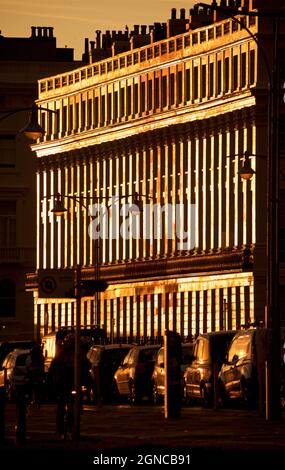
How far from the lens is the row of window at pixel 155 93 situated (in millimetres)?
141750

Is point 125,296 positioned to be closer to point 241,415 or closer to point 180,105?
point 180,105

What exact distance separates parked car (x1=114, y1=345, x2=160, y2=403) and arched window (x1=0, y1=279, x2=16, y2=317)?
9367cm

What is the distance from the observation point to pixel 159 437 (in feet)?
147

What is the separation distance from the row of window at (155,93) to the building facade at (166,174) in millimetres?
120

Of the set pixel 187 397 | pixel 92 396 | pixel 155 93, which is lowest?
pixel 187 397

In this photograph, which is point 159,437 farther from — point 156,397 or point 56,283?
point 156,397

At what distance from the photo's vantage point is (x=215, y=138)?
14825 cm

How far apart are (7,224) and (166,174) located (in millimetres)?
17257

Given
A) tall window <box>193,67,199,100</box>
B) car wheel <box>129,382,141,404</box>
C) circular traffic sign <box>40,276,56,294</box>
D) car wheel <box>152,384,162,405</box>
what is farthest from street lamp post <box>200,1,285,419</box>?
tall window <box>193,67,199,100</box>

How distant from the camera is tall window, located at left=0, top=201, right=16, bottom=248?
17050cm

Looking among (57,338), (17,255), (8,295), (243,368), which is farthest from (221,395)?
(17,255)

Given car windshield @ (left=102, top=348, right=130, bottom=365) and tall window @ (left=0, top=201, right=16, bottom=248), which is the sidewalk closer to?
car windshield @ (left=102, top=348, right=130, bottom=365)
